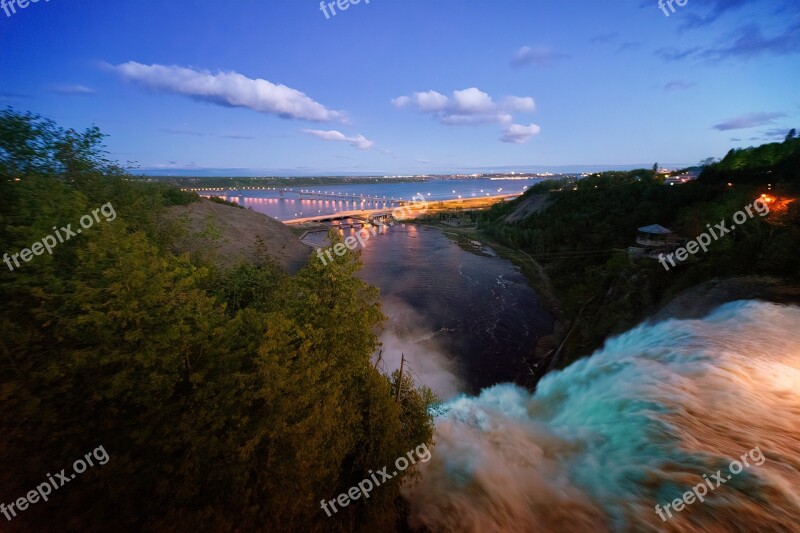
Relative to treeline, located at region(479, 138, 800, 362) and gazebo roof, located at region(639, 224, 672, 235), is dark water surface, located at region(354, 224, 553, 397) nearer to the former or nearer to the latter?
treeline, located at region(479, 138, 800, 362)

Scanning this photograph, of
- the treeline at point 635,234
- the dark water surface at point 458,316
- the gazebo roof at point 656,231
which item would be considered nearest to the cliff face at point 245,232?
the dark water surface at point 458,316

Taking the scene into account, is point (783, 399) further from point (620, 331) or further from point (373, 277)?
point (373, 277)

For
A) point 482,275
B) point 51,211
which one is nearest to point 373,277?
point 482,275

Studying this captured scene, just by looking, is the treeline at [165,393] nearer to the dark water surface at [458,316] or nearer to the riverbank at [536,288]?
the dark water surface at [458,316]

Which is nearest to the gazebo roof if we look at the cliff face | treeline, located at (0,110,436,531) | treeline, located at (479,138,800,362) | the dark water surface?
treeline, located at (479,138,800,362)

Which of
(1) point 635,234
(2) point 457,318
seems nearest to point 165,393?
(2) point 457,318

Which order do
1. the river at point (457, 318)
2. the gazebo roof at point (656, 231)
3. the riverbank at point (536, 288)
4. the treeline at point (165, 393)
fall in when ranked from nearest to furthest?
the treeline at point (165, 393)
the river at point (457, 318)
the riverbank at point (536, 288)
the gazebo roof at point (656, 231)

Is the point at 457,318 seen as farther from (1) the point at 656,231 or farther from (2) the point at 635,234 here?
(2) the point at 635,234
